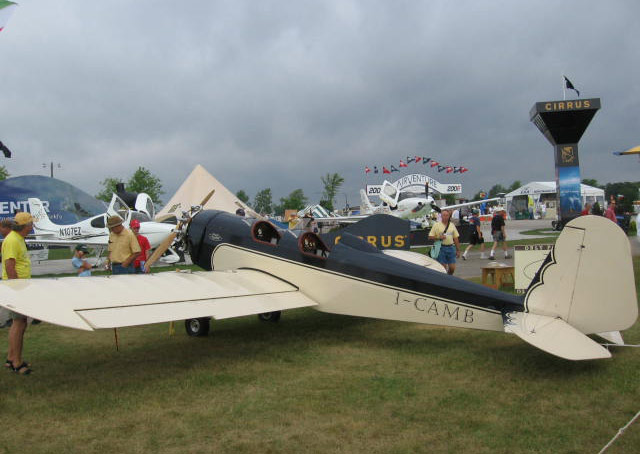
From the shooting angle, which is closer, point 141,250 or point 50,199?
point 141,250

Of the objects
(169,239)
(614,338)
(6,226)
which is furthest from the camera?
(169,239)

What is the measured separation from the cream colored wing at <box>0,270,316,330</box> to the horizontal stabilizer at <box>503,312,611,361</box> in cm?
268

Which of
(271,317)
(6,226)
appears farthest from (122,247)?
(271,317)

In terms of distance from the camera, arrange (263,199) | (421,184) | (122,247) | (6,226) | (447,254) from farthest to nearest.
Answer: (263,199) → (421,184) → (447,254) → (122,247) → (6,226)

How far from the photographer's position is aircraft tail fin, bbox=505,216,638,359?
4078 mm

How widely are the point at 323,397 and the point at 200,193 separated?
84.9 feet

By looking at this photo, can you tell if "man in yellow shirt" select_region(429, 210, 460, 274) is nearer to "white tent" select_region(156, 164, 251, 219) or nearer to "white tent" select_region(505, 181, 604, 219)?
"white tent" select_region(156, 164, 251, 219)

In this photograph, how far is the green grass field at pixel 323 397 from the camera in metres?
3.41

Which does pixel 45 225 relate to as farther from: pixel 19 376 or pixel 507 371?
pixel 507 371

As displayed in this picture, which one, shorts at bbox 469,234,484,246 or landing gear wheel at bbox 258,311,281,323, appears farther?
shorts at bbox 469,234,484,246

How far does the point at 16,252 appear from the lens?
5121 millimetres

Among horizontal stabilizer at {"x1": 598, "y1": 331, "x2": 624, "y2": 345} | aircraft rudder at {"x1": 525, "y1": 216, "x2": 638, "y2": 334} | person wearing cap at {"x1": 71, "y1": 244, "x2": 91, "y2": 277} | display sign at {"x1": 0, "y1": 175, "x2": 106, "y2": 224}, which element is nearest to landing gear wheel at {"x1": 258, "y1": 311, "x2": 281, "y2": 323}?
aircraft rudder at {"x1": 525, "y1": 216, "x2": 638, "y2": 334}

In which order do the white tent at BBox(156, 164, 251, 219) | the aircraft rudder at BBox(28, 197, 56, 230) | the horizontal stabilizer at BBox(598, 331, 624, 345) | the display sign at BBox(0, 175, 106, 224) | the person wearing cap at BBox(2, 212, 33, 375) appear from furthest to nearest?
the display sign at BBox(0, 175, 106, 224), the white tent at BBox(156, 164, 251, 219), the aircraft rudder at BBox(28, 197, 56, 230), the person wearing cap at BBox(2, 212, 33, 375), the horizontal stabilizer at BBox(598, 331, 624, 345)

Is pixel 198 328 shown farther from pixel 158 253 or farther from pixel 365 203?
pixel 365 203
